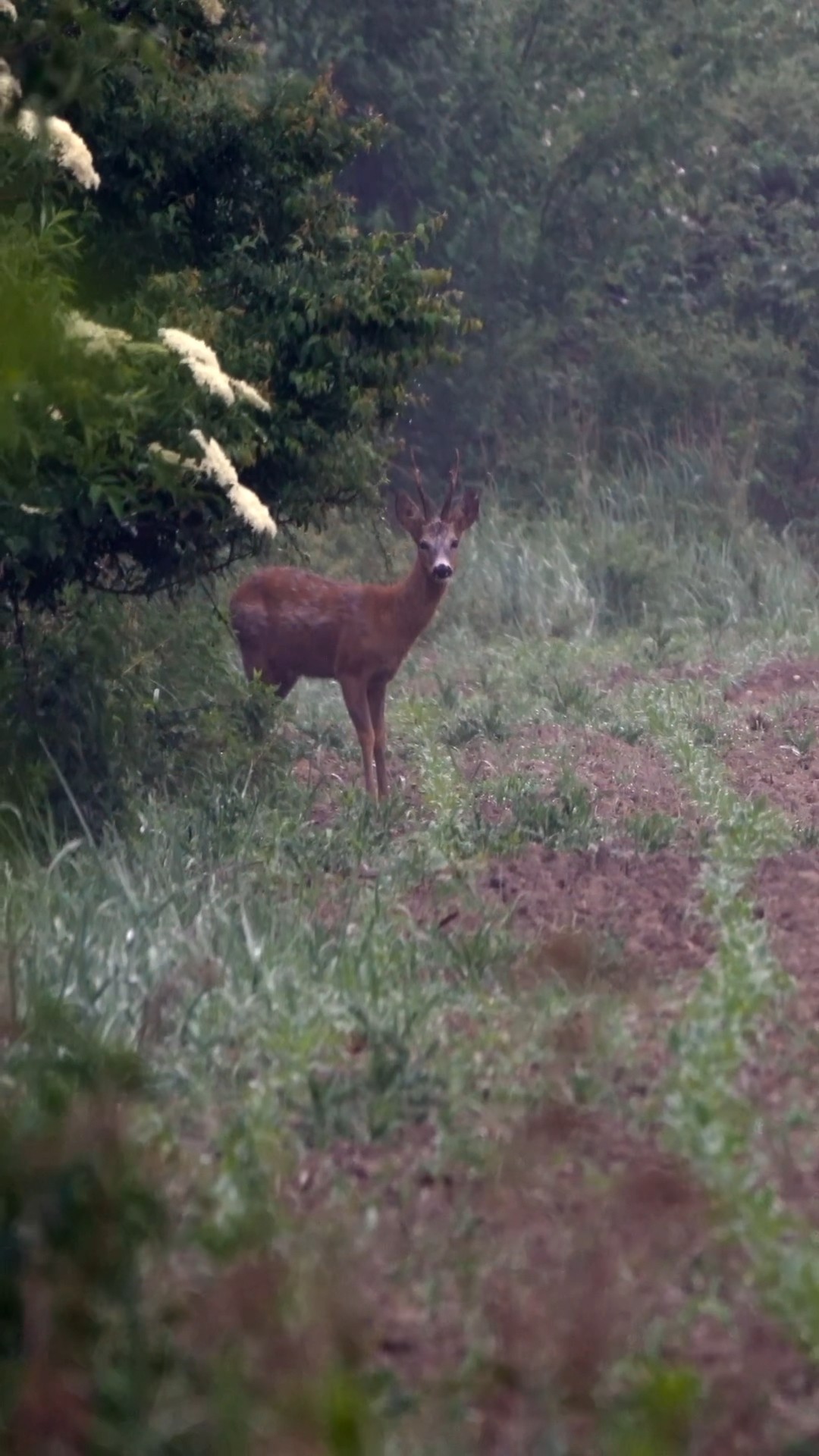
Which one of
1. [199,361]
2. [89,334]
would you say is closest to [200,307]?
[199,361]

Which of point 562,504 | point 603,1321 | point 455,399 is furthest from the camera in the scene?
point 455,399

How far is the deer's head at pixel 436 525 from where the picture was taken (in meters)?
11.2

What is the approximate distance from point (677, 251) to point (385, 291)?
49.6 ft

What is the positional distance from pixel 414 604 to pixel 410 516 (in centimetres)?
50

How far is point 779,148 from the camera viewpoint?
23656 mm

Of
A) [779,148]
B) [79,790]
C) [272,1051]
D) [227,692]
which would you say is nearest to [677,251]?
[779,148]

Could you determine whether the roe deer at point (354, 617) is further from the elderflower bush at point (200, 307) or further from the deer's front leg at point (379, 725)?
the elderflower bush at point (200, 307)

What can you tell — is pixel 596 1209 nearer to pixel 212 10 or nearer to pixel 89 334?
pixel 89 334

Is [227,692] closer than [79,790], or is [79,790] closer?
[79,790]

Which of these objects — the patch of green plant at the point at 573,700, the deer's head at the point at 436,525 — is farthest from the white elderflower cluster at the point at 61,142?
the patch of green plant at the point at 573,700

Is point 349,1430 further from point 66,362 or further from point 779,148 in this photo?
point 779,148

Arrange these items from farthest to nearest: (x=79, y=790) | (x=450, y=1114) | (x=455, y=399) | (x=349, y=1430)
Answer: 1. (x=455, y=399)
2. (x=79, y=790)
3. (x=450, y=1114)
4. (x=349, y=1430)

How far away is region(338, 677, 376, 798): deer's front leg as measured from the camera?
406 inches

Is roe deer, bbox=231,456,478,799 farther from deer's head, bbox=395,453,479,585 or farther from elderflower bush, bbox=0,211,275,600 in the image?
elderflower bush, bbox=0,211,275,600
